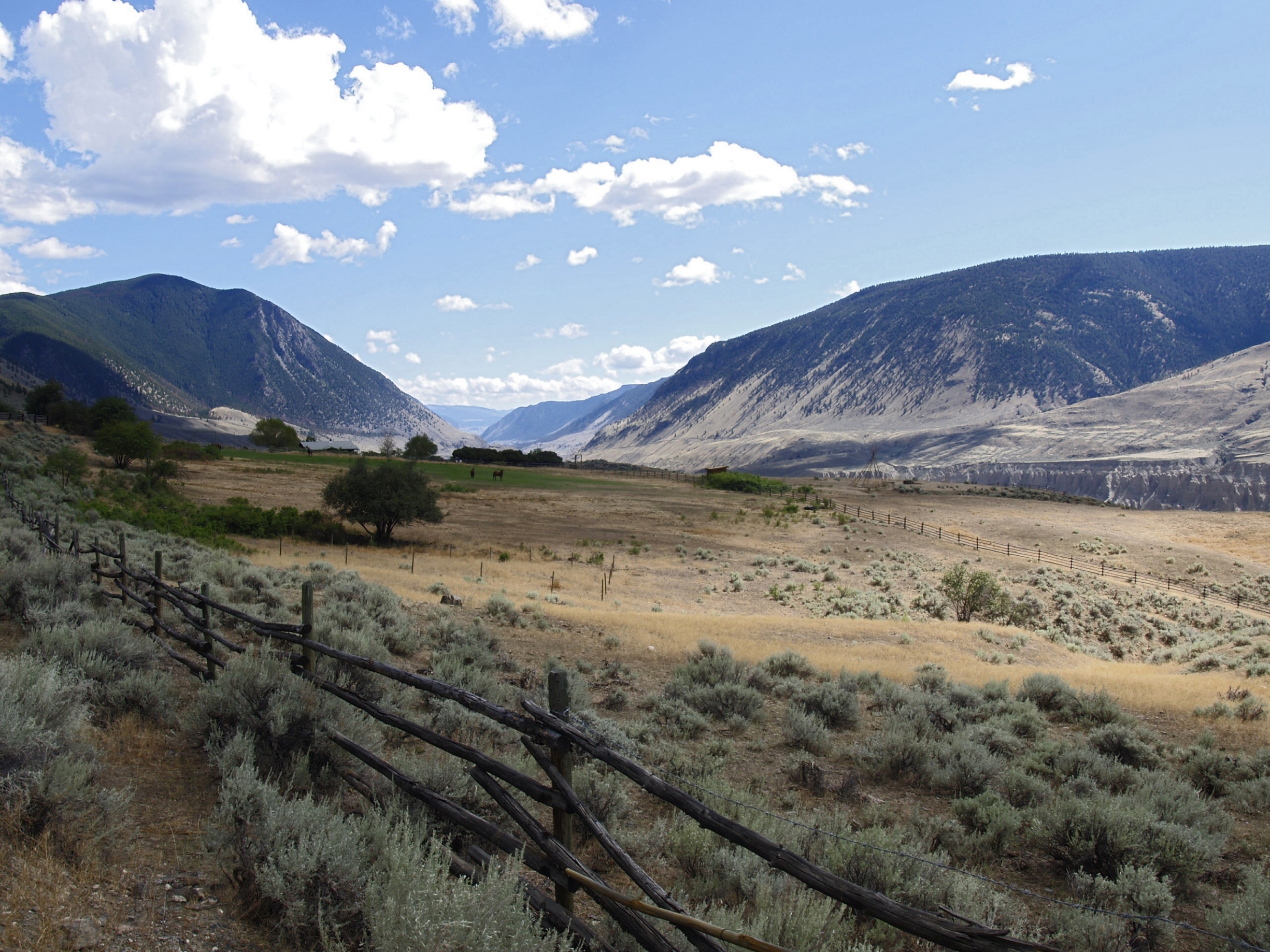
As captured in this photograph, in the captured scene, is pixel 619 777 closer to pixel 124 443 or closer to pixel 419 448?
pixel 124 443

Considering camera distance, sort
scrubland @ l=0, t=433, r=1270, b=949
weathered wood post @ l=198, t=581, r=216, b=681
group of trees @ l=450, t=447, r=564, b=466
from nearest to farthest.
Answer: scrubland @ l=0, t=433, r=1270, b=949, weathered wood post @ l=198, t=581, r=216, b=681, group of trees @ l=450, t=447, r=564, b=466

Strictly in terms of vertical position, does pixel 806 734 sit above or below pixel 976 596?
above

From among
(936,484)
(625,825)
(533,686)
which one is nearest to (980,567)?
(533,686)

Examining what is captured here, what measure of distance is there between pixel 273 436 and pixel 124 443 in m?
86.2

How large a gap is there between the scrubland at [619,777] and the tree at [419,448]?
109 metres

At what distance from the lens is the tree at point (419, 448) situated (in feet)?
411

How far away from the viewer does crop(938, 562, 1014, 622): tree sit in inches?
1144

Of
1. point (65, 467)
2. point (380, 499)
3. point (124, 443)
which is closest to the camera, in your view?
point (65, 467)

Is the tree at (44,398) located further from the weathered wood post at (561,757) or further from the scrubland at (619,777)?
the weathered wood post at (561,757)

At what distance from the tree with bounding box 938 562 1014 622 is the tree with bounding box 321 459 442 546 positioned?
82.0 feet

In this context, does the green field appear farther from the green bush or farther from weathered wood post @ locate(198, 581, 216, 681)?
the green bush

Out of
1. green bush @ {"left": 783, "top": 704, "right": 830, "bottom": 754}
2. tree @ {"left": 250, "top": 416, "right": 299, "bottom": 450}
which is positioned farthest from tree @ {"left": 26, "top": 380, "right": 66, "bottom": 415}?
green bush @ {"left": 783, "top": 704, "right": 830, "bottom": 754}

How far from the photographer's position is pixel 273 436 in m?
135

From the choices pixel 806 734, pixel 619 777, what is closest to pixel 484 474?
pixel 806 734
